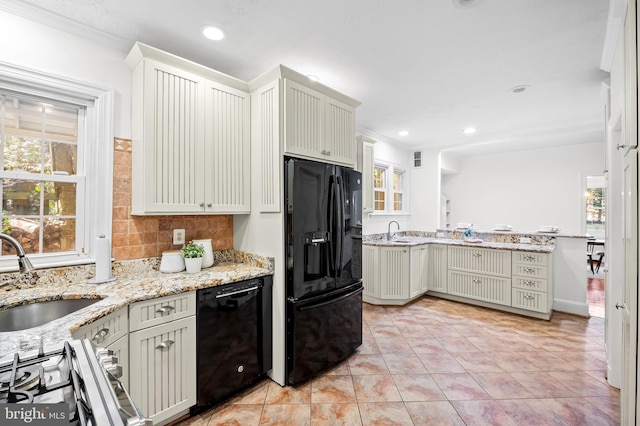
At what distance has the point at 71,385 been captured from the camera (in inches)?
30.3

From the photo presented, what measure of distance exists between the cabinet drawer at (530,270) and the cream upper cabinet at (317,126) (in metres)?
2.70

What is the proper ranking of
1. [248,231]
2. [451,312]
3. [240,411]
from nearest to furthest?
[240,411] → [248,231] → [451,312]

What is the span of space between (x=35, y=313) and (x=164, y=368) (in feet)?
2.38

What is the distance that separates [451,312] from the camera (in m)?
3.95

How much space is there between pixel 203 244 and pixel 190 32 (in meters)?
1.52

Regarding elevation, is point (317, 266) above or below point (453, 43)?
below

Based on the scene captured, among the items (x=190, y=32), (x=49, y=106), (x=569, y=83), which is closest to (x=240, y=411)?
(x=49, y=106)

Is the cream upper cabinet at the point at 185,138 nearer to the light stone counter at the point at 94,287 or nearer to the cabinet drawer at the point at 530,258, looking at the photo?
the light stone counter at the point at 94,287

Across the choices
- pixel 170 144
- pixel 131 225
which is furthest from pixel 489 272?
pixel 131 225

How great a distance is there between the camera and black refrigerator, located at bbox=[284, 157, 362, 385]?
2.19 metres

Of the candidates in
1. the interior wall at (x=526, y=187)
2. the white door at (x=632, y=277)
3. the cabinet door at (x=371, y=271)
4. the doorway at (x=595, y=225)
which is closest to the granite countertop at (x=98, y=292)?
the white door at (x=632, y=277)

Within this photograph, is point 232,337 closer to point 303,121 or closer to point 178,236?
point 178,236

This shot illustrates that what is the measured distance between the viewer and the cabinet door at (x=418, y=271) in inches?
166

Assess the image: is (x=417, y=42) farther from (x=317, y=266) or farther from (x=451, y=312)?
(x=451, y=312)
